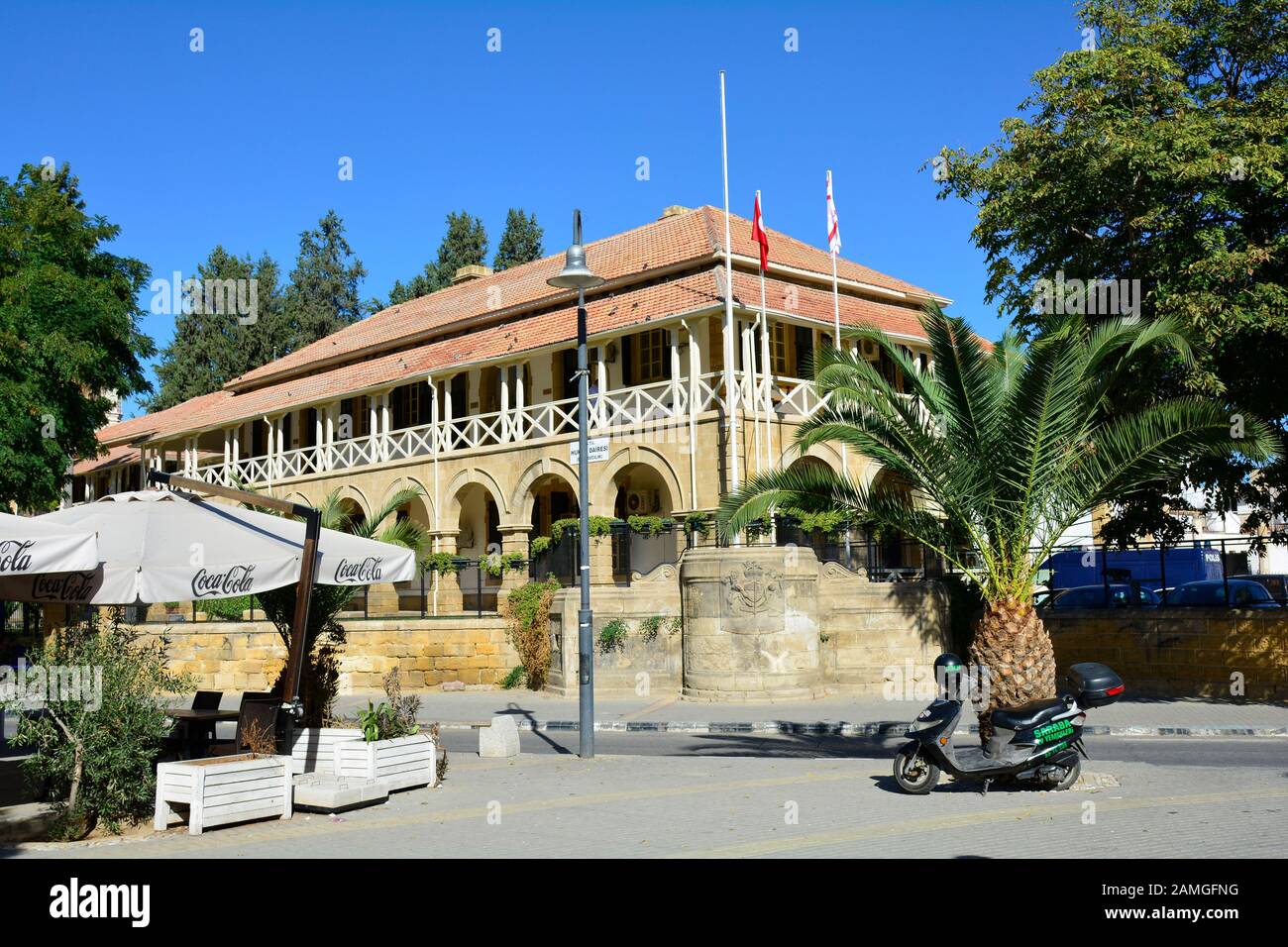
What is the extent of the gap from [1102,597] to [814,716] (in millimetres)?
6399

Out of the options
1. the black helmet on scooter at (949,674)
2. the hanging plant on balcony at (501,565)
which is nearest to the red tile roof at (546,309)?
the hanging plant on balcony at (501,565)

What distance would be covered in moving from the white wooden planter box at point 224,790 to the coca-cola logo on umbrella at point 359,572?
5.16 ft

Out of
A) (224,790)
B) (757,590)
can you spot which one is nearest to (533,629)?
(757,590)

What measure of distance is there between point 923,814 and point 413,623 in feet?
50.8

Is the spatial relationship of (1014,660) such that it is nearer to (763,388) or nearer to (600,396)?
(763,388)

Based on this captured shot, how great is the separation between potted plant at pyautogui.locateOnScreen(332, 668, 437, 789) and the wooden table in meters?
1.08

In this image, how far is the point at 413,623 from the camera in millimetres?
22609

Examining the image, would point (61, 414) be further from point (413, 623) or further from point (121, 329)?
point (413, 623)

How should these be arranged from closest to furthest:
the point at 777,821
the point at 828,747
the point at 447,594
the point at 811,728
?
the point at 777,821 < the point at 828,747 < the point at 811,728 < the point at 447,594

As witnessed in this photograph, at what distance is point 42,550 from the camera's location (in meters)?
7.78

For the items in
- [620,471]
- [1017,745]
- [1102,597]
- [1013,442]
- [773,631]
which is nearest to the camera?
[1017,745]

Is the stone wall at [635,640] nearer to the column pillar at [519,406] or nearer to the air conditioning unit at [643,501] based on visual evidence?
the column pillar at [519,406]

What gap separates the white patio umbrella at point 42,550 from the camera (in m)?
7.62
